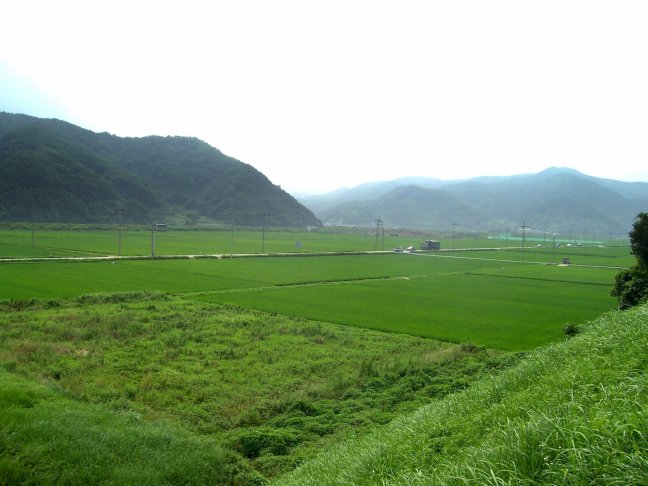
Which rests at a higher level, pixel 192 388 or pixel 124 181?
pixel 124 181

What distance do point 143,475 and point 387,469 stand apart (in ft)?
17.3

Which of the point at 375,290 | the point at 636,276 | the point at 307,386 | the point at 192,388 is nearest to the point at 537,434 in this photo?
the point at 307,386

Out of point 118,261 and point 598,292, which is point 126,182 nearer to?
point 118,261

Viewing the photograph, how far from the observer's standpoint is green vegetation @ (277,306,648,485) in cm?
399

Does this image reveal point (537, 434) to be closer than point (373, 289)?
Yes

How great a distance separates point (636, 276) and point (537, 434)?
22.2 metres

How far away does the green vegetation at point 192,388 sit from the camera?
9.65 metres

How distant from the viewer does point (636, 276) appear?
23.2 metres

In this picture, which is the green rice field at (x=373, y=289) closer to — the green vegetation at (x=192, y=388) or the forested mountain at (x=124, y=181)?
the green vegetation at (x=192, y=388)

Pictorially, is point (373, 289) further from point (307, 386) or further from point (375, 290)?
point (307, 386)

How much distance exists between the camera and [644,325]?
870cm

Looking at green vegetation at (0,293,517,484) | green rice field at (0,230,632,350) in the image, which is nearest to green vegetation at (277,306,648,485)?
green vegetation at (0,293,517,484)

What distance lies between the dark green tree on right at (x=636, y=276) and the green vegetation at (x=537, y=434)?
14011 millimetres

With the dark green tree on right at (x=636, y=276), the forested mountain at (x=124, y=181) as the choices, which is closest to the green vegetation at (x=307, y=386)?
the dark green tree on right at (x=636, y=276)
